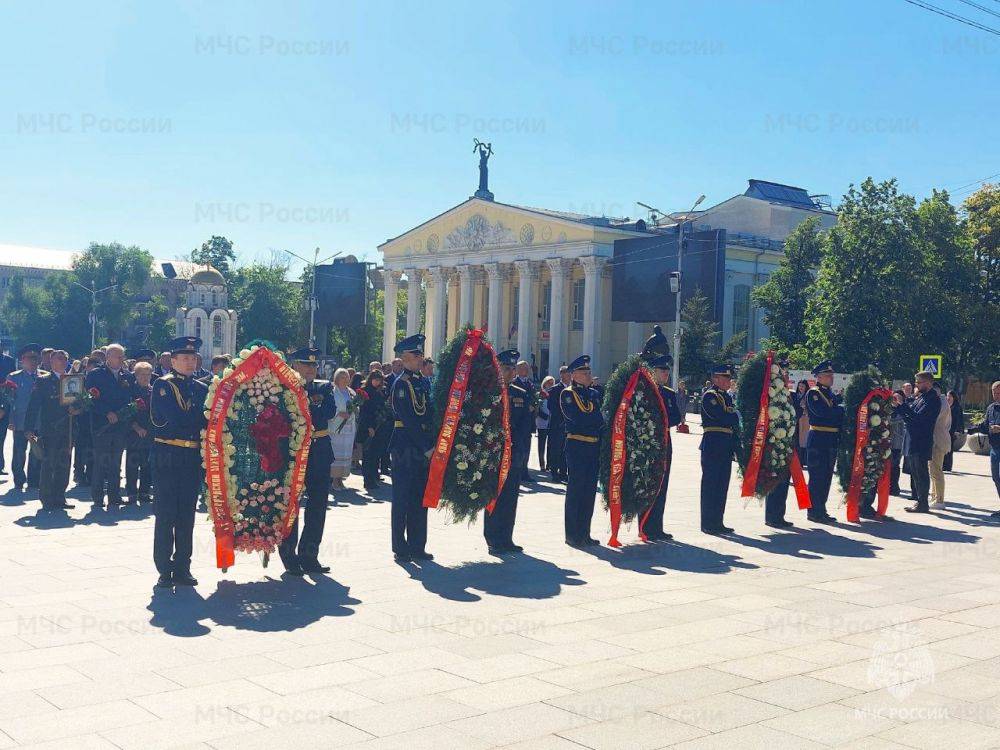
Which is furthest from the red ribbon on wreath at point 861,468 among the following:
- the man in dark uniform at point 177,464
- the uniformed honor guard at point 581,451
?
the man in dark uniform at point 177,464

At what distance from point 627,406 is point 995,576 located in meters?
3.86

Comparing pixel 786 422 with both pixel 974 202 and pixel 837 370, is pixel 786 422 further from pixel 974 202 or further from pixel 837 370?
pixel 974 202

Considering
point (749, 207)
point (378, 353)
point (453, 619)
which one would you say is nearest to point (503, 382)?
point (453, 619)

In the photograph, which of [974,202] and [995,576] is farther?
[974,202]

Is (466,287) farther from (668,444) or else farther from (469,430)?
(469,430)

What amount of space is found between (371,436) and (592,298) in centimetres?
4642

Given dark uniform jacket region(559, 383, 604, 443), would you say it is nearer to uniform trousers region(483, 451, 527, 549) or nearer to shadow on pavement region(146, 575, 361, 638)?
uniform trousers region(483, 451, 527, 549)

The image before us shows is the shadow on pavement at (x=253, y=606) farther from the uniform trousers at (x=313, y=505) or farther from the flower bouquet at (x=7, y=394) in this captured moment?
the flower bouquet at (x=7, y=394)

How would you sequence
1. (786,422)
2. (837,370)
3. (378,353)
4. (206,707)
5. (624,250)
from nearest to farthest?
(206,707) → (786,422) → (837,370) → (624,250) → (378,353)

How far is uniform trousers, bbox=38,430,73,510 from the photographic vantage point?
40.3 feet

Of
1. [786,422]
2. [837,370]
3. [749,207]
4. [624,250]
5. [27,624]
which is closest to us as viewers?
[27,624]

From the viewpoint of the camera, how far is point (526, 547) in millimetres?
10781

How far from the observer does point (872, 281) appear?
41219mm

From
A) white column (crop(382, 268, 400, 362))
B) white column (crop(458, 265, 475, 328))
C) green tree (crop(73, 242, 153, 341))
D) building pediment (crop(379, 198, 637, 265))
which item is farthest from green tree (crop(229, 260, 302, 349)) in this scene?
white column (crop(458, 265, 475, 328))
